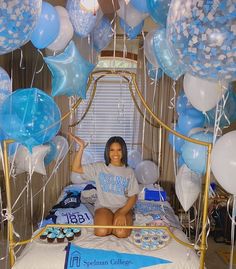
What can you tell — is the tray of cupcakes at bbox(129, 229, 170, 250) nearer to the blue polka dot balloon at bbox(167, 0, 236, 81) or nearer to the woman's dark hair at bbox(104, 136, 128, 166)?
the woman's dark hair at bbox(104, 136, 128, 166)

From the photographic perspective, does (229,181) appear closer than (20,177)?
Yes

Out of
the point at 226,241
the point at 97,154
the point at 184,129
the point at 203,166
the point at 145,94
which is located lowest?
the point at 226,241

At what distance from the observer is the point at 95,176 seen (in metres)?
2.46

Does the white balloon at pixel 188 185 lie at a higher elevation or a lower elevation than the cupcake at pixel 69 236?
higher

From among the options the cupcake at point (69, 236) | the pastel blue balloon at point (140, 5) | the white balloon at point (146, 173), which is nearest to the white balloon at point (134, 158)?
the white balloon at point (146, 173)

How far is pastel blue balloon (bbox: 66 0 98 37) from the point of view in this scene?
212cm

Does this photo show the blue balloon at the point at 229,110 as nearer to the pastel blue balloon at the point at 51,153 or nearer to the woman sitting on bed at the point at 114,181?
the woman sitting on bed at the point at 114,181

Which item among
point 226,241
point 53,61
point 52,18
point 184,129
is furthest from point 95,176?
point 226,241

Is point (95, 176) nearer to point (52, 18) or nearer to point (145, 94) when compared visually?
point (52, 18)

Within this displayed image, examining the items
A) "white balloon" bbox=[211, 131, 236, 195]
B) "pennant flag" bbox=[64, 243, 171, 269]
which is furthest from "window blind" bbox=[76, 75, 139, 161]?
"white balloon" bbox=[211, 131, 236, 195]

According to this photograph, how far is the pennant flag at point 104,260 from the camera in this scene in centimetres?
186

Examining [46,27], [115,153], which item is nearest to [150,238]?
[115,153]

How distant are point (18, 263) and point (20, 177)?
1.79 meters

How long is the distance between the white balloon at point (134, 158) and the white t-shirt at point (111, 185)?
3.87 feet
